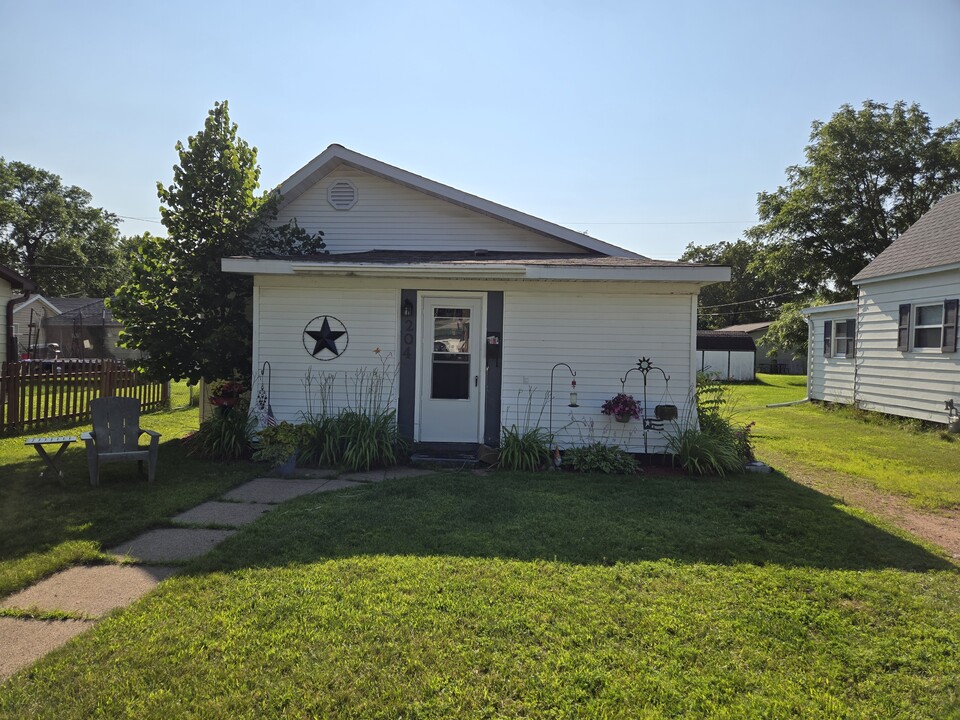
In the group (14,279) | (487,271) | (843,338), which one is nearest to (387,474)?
(487,271)

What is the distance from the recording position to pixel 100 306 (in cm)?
2861

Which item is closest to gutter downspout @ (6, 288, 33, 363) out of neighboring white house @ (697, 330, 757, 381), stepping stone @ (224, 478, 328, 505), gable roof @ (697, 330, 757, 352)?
stepping stone @ (224, 478, 328, 505)

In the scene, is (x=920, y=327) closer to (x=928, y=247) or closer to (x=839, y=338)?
(x=928, y=247)

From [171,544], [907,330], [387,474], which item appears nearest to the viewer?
[171,544]

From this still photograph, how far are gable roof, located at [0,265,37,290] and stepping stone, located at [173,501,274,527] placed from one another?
11575 millimetres

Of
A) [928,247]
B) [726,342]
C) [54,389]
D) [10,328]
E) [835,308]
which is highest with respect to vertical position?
[928,247]

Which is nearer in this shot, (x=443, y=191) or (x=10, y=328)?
(x=443, y=191)

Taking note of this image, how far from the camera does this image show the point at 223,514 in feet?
16.5

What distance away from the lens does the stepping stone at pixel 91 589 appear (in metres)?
3.27

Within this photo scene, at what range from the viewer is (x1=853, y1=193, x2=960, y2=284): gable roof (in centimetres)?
1106

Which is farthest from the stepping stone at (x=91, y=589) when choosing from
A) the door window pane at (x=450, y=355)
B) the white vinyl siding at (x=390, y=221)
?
the white vinyl siding at (x=390, y=221)

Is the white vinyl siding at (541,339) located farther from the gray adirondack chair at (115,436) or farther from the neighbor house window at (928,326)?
the neighbor house window at (928,326)

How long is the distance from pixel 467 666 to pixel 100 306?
32716mm

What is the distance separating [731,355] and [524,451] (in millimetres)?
23890
